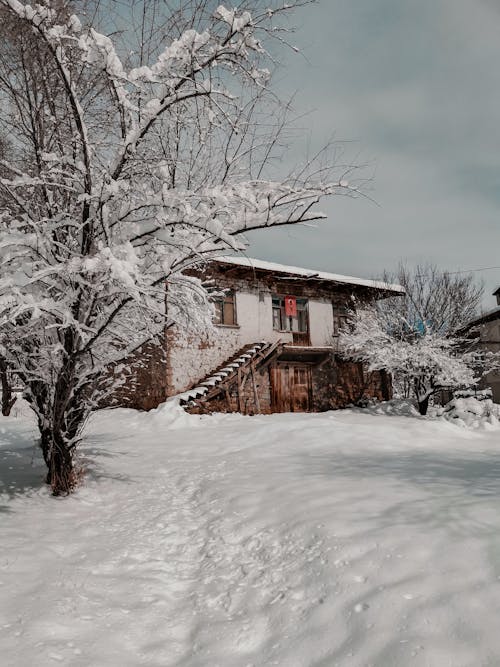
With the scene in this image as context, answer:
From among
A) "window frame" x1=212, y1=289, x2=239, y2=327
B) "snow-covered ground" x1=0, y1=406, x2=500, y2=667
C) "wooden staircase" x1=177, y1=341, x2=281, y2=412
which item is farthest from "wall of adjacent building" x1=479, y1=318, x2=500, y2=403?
"snow-covered ground" x1=0, y1=406, x2=500, y2=667

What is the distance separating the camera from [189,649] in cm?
288

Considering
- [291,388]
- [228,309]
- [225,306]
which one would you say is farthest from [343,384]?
[225,306]

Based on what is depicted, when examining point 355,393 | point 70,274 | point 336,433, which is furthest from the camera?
point 355,393

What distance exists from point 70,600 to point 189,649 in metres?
1.09

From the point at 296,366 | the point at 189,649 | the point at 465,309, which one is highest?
the point at 465,309

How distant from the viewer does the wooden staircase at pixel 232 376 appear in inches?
603

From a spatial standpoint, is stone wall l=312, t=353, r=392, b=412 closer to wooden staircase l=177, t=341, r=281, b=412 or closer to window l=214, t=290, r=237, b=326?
wooden staircase l=177, t=341, r=281, b=412

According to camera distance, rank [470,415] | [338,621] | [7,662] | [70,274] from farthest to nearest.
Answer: [470,415] → [70,274] → [338,621] → [7,662]

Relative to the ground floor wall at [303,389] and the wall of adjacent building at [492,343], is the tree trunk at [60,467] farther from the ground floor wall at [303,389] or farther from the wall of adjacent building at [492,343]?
the wall of adjacent building at [492,343]

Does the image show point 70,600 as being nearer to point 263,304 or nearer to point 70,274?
point 70,274

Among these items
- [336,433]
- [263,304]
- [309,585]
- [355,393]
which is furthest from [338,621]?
[355,393]

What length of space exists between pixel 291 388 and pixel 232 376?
3487 millimetres

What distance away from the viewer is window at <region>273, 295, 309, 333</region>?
19141mm

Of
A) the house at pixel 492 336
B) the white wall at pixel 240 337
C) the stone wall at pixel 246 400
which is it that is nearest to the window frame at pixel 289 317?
the white wall at pixel 240 337
